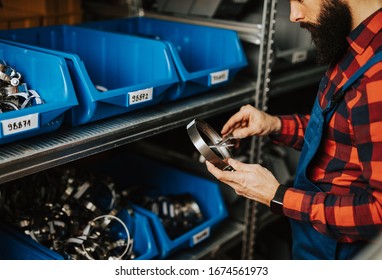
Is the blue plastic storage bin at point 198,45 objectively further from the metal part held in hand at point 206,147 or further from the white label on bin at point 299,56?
the white label on bin at point 299,56

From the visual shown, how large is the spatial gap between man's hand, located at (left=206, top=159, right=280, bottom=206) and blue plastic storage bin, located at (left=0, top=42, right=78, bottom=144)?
16.0 inches

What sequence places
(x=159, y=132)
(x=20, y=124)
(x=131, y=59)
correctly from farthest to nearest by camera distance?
(x=131, y=59), (x=159, y=132), (x=20, y=124)

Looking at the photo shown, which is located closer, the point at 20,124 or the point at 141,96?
the point at 20,124

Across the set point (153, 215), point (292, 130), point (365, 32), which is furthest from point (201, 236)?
point (365, 32)

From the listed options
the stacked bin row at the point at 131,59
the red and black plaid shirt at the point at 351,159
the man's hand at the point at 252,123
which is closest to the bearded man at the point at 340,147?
the red and black plaid shirt at the point at 351,159

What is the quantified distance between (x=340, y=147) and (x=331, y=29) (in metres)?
0.30

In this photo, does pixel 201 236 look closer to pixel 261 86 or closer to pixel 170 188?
pixel 170 188

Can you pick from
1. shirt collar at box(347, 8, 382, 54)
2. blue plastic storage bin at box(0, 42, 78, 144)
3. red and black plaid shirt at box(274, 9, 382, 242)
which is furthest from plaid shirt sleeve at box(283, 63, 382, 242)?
blue plastic storage bin at box(0, 42, 78, 144)

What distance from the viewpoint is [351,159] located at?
4.25ft

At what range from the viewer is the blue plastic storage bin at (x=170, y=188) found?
1.66 metres

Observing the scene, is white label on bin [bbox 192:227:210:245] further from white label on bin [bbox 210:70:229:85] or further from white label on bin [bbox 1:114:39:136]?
white label on bin [bbox 1:114:39:136]

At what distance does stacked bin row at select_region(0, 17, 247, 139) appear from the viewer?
131cm
